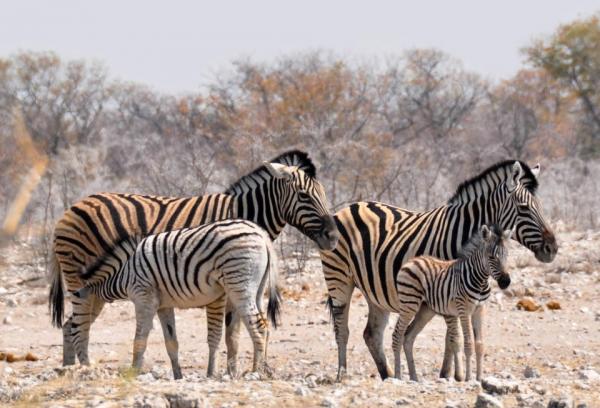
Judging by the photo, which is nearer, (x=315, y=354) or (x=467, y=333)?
(x=467, y=333)

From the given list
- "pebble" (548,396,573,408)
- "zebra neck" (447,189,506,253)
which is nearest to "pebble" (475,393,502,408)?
"pebble" (548,396,573,408)

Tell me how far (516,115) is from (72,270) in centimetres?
2920

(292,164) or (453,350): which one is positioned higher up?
(292,164)

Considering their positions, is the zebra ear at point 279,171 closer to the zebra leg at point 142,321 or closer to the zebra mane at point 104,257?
the zebra mane at point 104,257

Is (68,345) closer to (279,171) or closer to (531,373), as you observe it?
(279,171)

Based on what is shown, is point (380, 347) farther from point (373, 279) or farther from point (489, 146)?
point (489, 146)

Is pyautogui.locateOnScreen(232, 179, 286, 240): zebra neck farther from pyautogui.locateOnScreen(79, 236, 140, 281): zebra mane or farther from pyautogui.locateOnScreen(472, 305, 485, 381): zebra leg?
pyautogui.locateOnScreen(472, 305, 485, 381): zebra leg

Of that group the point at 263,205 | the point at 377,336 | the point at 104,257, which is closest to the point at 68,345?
the point at 104,257

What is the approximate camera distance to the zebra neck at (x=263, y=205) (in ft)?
27.3

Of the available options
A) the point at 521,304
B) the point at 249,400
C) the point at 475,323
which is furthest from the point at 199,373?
the point at 521,304

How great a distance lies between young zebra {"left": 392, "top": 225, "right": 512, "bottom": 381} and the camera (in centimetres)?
719

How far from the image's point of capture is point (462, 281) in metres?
7.16

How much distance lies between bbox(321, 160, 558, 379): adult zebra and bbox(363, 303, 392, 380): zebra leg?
0.4 inches

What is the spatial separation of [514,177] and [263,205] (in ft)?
6.67
